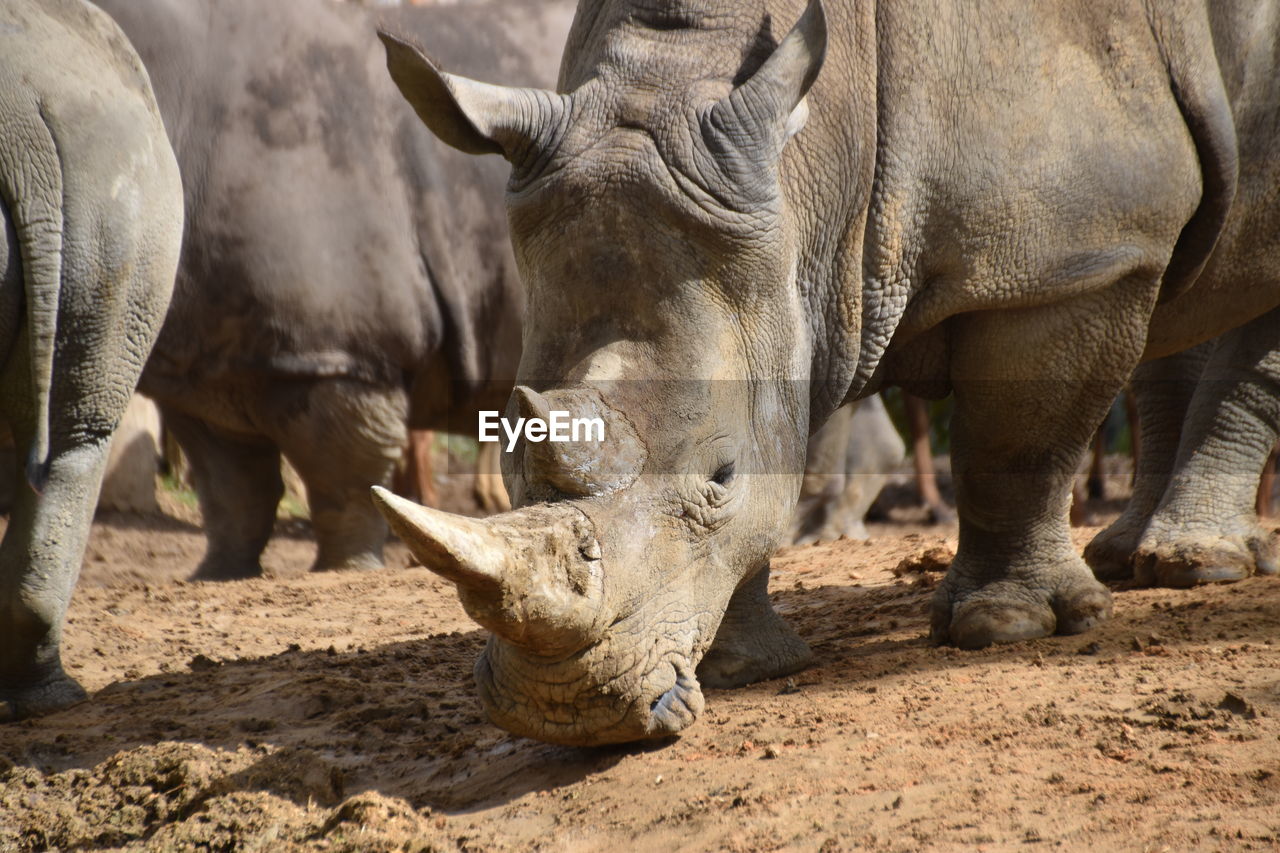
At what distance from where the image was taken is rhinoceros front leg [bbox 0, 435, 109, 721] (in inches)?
156

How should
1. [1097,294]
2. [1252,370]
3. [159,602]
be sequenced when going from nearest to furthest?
[1097,294]
[1252,370]
[159,602]

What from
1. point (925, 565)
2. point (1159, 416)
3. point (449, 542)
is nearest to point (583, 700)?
point (449, 542)

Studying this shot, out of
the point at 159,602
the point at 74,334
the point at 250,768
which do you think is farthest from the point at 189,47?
the point at 250,768

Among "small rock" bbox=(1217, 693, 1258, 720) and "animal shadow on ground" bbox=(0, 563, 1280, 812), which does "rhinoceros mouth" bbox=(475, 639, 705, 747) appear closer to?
"animal shadow on ground" bbox=(0, 563, 1280, 812)

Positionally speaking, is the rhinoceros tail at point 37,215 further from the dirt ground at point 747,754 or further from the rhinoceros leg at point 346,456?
the rhinoceros leg at point 346,456

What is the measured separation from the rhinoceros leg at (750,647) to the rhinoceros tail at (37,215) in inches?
70.2

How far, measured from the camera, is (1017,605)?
4.03m

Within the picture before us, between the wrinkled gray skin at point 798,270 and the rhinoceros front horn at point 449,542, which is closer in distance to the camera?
the rhinoceros front horn at point 449,542

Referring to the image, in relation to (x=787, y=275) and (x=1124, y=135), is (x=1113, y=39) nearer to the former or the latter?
(x=1124, y=135)

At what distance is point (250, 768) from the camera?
11.1 feet

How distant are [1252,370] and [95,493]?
11.3ft

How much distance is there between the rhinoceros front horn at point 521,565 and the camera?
8.22ft

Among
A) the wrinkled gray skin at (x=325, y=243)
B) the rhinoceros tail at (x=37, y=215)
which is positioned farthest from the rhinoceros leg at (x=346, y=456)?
the rhinoceros tail at (x=37, y=215)

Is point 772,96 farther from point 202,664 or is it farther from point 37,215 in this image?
point 202,664
